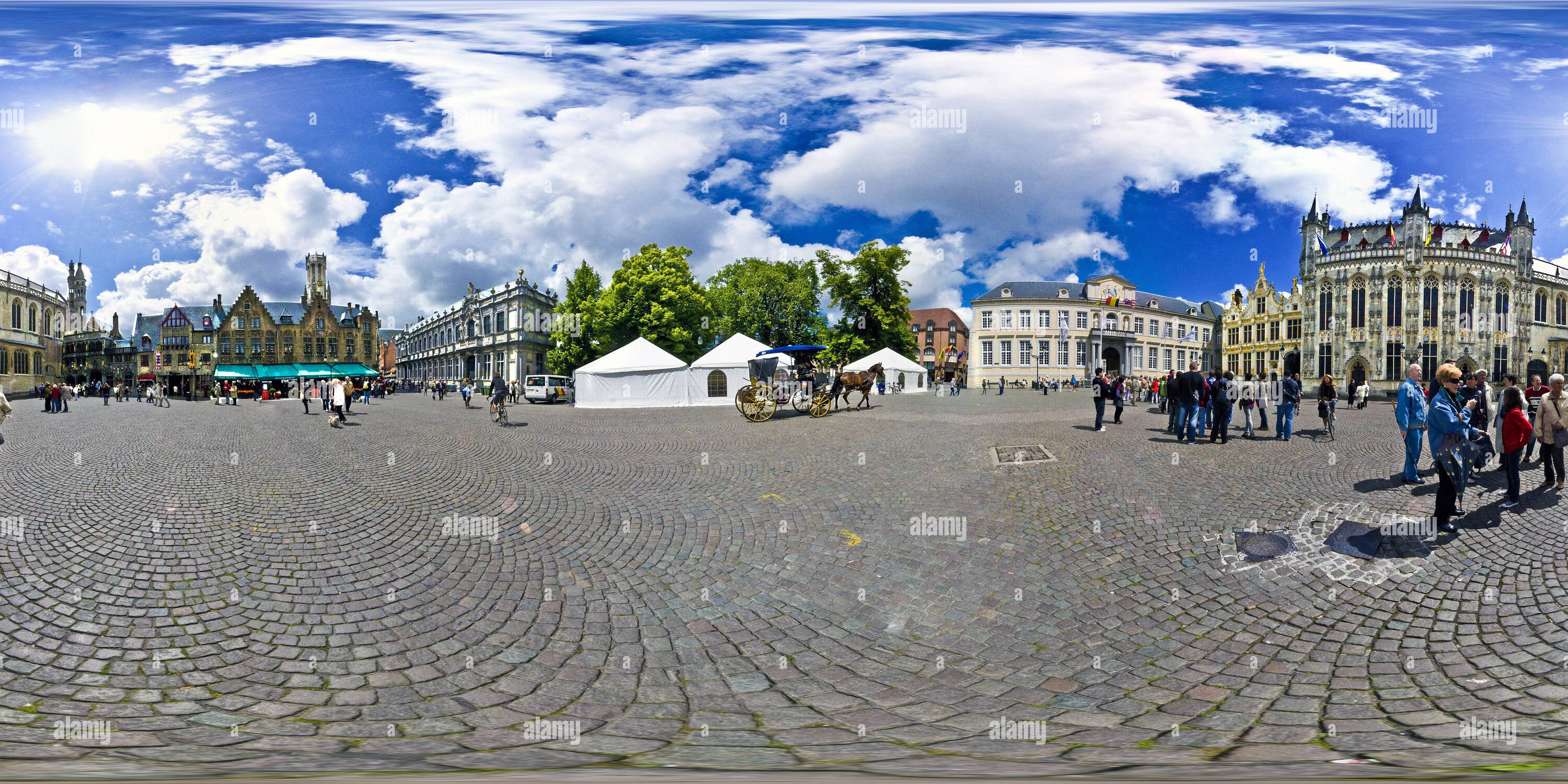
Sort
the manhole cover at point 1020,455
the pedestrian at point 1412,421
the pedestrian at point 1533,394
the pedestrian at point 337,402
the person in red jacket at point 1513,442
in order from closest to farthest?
the person in red jacket at point 1513,442, the pedestrian at point 1412,421, the pedestrian at point 1533,394, the manhole cover at point 1020,455, the pedestrian at point 337,402

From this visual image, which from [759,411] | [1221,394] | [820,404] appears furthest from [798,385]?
[1221,394]

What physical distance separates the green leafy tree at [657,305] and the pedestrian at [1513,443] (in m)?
21.3

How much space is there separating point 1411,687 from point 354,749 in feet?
14.4

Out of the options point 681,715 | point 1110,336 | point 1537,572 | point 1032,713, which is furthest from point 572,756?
point 1110,336

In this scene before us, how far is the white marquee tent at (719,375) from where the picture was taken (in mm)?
20969

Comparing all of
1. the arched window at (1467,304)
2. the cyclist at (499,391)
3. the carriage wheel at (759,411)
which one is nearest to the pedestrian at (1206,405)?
the arched window at (1467,304)

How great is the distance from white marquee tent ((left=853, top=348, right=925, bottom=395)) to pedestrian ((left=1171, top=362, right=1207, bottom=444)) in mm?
13670

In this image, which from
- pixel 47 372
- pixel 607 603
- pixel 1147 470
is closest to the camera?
pixel 607 603

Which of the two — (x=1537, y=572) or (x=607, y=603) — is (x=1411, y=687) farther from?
(x=607, y=603)

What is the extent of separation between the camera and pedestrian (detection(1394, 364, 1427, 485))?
580 cm

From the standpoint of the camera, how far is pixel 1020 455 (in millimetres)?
7469

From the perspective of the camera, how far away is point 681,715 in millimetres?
2254

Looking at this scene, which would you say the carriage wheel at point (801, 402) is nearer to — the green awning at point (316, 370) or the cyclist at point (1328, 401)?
the cyclist at point (1328, 401)

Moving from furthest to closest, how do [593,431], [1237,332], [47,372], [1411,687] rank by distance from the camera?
[593,431] → [1237,332] → [47,372] → [1411,687]
